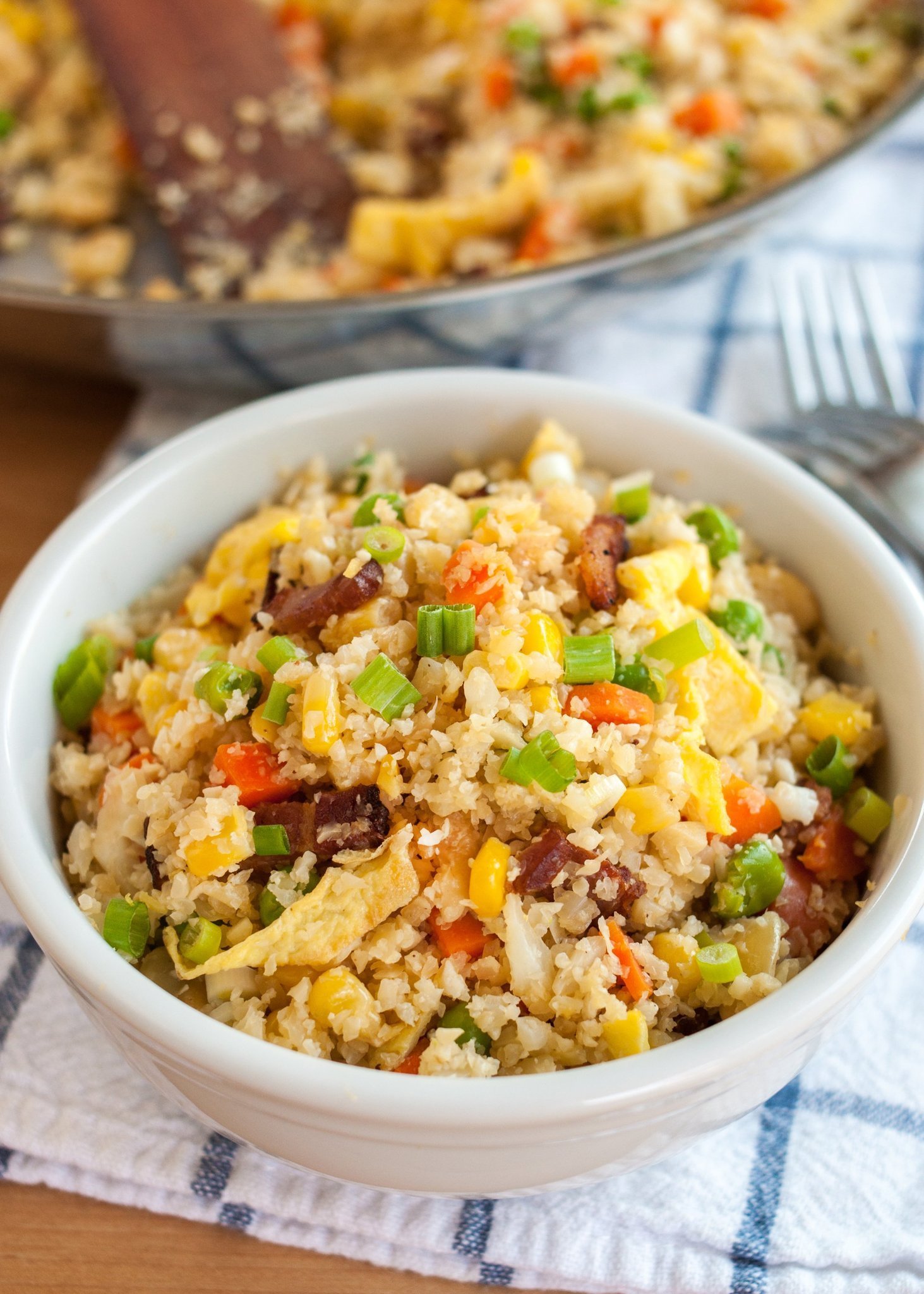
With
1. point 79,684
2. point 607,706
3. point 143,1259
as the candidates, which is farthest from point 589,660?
point 143,1259

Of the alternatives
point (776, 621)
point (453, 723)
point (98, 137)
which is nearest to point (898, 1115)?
point (776, 621)

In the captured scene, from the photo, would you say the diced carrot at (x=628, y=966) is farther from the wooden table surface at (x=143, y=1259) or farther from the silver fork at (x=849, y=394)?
the silver fork at (x=849, y=394)

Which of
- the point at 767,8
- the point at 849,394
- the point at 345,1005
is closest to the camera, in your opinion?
the point at 345,1005

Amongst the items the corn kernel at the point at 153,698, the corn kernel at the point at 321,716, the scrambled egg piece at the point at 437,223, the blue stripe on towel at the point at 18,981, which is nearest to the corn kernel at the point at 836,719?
the corn kernel at the point at 321,716

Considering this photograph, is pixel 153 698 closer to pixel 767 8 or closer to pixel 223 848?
pixel 223 848

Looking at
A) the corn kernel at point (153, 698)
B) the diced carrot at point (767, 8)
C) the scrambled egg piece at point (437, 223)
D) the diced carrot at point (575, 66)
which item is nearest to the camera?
the corn kernel at point (153, 698)

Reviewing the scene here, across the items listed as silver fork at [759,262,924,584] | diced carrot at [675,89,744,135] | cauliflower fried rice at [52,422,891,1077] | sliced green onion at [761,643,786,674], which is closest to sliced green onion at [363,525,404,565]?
cauliflower fried rice at [52,422,891,1077]
